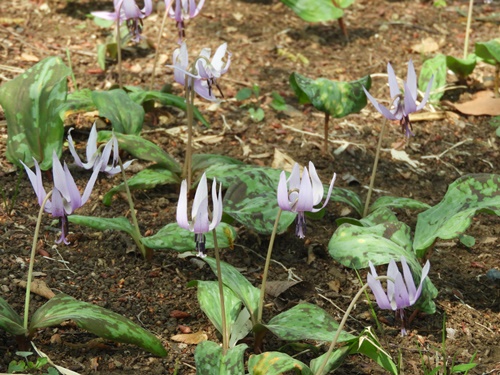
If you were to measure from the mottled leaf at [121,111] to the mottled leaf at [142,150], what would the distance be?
0.41ft

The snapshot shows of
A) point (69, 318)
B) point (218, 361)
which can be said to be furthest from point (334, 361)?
point (69, 318)

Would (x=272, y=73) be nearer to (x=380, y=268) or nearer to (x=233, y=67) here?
(x=233, y=67)

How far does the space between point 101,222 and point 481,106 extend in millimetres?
2441

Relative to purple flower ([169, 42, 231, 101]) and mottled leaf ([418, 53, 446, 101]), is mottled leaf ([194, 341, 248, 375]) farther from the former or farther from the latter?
mottled leaf ([418, 53, 446, 101])

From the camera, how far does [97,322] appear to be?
85.9 inches

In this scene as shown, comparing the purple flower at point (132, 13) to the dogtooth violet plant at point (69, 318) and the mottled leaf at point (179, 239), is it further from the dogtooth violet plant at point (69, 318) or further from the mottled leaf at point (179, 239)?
the dogtooth violet plant at point (69, 318)

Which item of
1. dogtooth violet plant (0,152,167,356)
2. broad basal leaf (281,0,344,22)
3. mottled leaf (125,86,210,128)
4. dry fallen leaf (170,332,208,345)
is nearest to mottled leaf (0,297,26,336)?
dogtooth violet plant (0,152,167,356)

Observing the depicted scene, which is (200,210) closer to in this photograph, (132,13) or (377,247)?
(377,247)

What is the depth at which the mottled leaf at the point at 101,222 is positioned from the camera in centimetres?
251

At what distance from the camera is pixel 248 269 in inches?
113

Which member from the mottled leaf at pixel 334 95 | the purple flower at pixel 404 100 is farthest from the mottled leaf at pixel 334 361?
the mottled leaf at pixel 334 95

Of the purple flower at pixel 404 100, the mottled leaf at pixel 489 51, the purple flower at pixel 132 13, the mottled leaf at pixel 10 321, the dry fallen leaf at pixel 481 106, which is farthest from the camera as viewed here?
the dry fallen leaf at pixel 481 106

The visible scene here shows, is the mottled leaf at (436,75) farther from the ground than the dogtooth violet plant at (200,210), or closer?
closer

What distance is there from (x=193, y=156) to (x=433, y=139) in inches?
52.9
